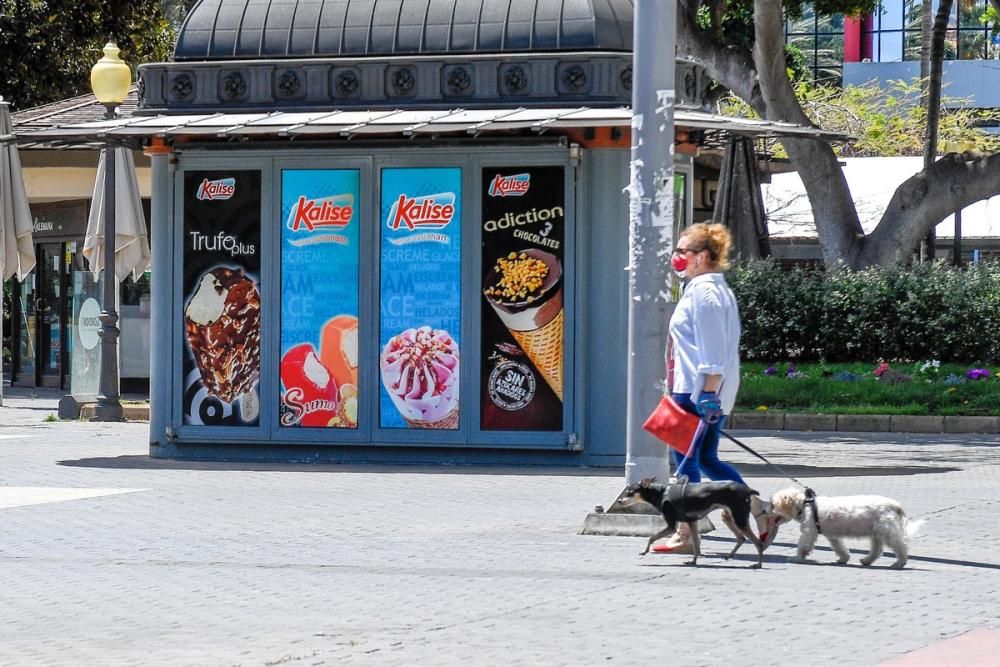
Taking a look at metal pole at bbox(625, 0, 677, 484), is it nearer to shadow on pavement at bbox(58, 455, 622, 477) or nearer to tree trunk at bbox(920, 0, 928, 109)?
shadow on pavement at bbox(58, 455, 622, 477)

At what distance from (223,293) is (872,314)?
10.2 m

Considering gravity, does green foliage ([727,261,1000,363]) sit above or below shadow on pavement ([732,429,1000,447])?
above

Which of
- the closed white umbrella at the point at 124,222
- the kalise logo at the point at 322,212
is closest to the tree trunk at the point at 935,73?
the closed white umbrella at the point at 124,222

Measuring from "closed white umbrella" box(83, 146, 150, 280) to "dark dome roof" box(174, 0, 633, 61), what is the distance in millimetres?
5426

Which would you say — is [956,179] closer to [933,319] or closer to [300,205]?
[933,319]

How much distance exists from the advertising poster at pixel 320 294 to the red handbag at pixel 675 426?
579cm

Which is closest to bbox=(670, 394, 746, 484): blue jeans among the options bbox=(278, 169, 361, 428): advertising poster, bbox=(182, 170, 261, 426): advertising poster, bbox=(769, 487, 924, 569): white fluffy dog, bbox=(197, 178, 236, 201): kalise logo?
bbox=(769, 487, 924, 569): white fluffy dog

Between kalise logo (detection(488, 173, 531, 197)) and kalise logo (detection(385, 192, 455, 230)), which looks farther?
kalise logo (detection(385, 192, 455, 230))

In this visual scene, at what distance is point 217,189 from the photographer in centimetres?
1460

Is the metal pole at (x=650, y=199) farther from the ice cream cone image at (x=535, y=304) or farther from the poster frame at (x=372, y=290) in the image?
the ice cream cone image at (x=535, y=304)

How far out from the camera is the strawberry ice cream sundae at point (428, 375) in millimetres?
14211

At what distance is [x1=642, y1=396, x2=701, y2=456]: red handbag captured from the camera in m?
8.91

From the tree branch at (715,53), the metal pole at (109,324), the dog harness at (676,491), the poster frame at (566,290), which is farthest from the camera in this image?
the tree branch at (715,53)

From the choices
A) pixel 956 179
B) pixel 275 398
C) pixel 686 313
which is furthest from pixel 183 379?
pixel 956 179
